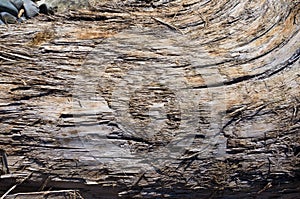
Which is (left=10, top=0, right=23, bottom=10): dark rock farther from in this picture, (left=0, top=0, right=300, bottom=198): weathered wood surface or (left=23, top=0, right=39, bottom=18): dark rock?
(left=0, top=0, right=300, bottom=198): weathered wood surface

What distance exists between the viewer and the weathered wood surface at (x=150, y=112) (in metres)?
1.92

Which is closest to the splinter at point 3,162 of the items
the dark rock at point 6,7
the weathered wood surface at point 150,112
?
the weathered wood surface at point 150,112

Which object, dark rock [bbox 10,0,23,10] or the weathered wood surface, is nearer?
the weathered wood surface

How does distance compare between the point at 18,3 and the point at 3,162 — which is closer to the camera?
the point at 3,162

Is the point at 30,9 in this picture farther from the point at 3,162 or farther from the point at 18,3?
the point at 3,162

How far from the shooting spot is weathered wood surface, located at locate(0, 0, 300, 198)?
192 centimetres

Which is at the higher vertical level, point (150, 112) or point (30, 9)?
point (30, 9)

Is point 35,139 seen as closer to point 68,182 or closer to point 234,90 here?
point 68,182

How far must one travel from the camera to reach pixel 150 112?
6.38ft

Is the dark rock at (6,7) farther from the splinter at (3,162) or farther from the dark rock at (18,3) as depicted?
the splinter at (3,162)

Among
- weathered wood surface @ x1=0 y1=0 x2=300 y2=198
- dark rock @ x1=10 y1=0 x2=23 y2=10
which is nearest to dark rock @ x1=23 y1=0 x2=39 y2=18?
dark rock @ x1=10 y1=0 x2=23 y2=10

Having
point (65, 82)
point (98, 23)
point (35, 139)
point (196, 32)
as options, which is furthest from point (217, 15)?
point (35, 139)

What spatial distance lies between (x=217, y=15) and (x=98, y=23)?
526 millimetres

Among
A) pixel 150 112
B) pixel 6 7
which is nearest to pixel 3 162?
pixel 150 112
